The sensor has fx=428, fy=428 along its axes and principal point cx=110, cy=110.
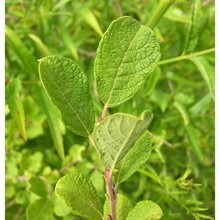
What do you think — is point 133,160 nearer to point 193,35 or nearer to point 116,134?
point 116,134

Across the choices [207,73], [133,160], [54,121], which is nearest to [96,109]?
[54,121]

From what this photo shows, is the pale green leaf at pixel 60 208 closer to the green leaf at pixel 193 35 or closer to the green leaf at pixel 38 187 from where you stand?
the green leaf at pixel 38 187

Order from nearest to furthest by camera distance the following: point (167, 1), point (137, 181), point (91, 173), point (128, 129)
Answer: point (128, 129) < point (167, 1) < point (91, 173) < point (137, 181)

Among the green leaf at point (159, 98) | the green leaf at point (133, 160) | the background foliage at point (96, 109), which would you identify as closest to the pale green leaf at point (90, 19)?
the background foliage at point (96, 109)

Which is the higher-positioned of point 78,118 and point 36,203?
point 78,118

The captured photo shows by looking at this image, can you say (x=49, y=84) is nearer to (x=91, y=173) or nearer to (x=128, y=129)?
(x=128, y=129)

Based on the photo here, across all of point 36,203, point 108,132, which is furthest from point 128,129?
point 36,203
